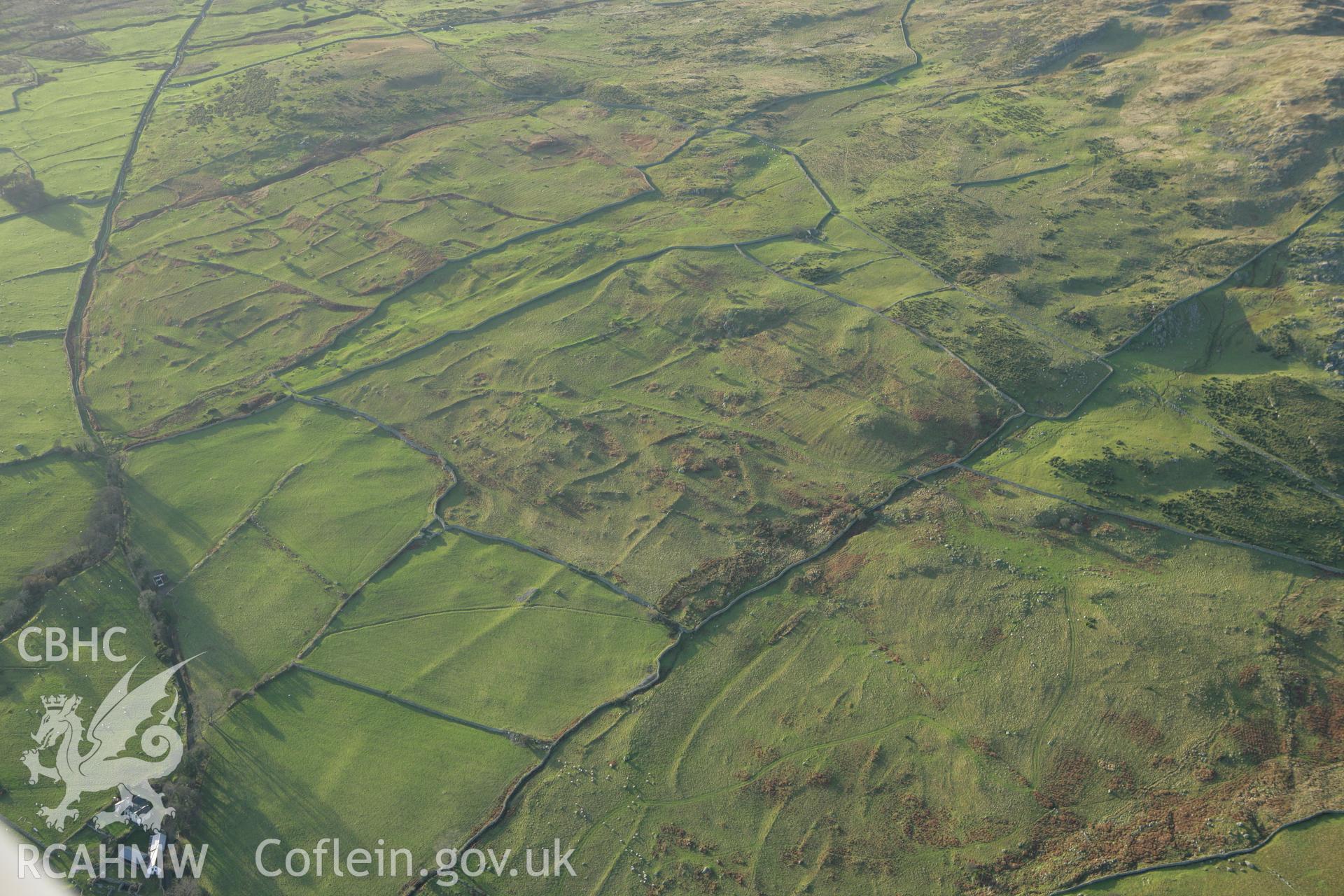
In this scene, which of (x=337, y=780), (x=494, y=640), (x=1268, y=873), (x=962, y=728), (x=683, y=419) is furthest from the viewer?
(x=683, y=419)

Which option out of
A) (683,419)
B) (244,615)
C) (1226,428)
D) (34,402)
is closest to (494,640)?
(244,615)

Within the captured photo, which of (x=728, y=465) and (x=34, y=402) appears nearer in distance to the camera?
(x=728, y=465)

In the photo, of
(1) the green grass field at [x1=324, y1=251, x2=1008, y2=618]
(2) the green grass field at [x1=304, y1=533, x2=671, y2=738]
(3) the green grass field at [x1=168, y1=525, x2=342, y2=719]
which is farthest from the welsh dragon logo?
(1) the green grass field at [x1=324, y1=251, x2=1008, y2=618]

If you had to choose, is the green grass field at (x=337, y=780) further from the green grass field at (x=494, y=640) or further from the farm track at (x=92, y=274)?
the farm track at (x=92, y=274)

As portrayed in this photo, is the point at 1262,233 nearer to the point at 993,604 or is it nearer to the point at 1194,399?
the point at 1194,399

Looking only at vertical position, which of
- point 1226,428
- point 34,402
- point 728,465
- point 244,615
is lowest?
point 244,615

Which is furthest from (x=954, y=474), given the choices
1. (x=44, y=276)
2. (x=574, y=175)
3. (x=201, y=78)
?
(x=201, y=78)

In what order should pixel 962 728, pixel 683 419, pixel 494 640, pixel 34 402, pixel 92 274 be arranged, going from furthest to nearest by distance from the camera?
pixel 92 274
pixel 34 402
pixel 683 419
pixel 494 640
pixel 962 728

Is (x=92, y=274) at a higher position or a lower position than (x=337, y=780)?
higher

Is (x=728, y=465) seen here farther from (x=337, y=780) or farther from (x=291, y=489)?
(x=291, y=489)

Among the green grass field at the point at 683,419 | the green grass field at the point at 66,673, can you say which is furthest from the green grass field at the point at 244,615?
the green grass field at the point at 683,419
